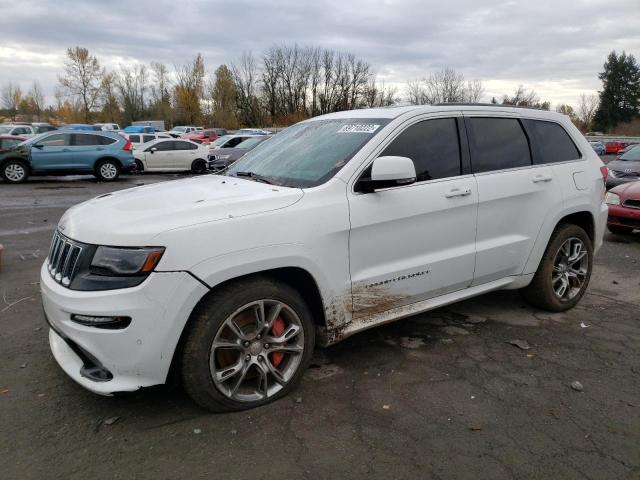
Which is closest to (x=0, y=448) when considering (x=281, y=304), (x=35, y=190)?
(x=281, y=304)

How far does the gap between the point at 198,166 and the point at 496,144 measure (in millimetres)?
18863

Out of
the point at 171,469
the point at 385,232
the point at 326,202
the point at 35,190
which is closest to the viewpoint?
the point at 171,469

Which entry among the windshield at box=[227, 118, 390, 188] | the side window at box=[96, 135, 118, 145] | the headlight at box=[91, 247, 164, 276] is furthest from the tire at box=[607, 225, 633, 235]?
the side window at box=[96, 135, 118, 145]

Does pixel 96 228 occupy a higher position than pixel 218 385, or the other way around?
pixel 96 228

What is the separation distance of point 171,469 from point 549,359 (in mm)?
2737

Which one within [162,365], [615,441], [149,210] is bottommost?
[615,441]

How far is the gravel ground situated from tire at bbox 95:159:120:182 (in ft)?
47.3

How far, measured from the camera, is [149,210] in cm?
293

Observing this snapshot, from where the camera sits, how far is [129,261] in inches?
103

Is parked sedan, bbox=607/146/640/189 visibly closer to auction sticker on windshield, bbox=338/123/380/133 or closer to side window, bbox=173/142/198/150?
auction sticker on windshield, bbox=338/123/380/133

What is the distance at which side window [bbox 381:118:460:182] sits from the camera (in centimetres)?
360

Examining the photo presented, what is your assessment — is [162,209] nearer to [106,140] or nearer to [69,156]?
[69,156]

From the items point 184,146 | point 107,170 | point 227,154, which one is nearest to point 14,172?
point 107,170

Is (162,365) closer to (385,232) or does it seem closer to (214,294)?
(214,294)
